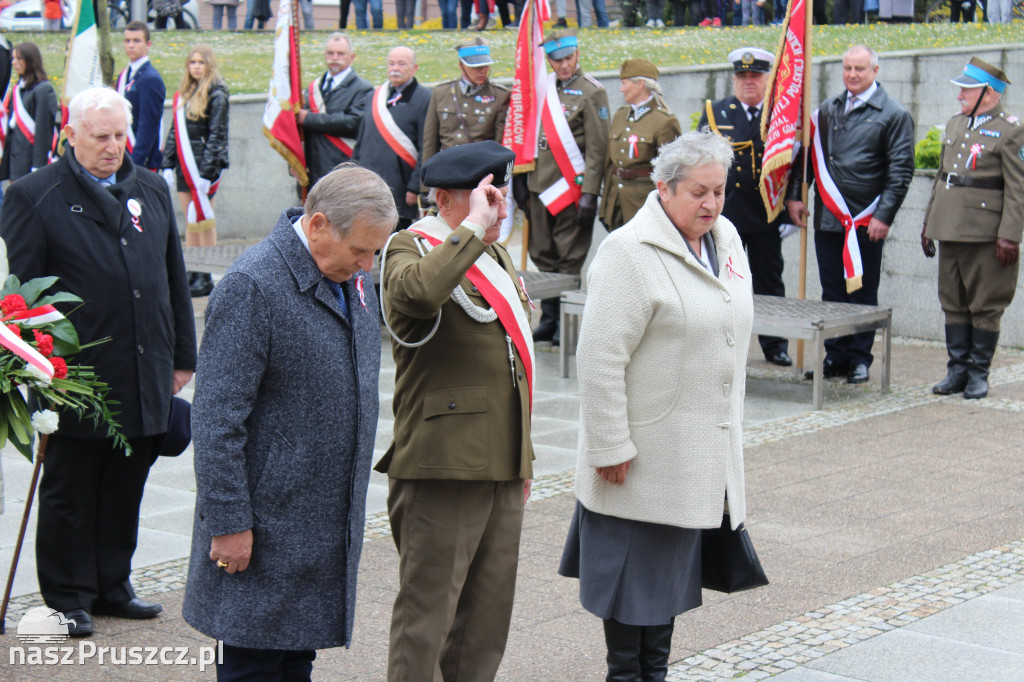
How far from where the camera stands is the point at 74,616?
474 cm

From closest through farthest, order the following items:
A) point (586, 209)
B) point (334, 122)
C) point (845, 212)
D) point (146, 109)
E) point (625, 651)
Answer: point (625, 651) < point (845, 212) < point (586, 209) < point (334, 122) < point (146, 109)

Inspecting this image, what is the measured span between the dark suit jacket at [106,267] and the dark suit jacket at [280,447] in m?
1.52

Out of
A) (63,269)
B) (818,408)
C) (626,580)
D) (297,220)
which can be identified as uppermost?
(297,220)

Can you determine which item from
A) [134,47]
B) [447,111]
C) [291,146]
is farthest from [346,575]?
[134,47]

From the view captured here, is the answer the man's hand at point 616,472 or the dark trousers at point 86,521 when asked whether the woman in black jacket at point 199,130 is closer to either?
the dark trousers at point 86,521

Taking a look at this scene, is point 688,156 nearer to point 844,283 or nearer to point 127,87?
point 844,283

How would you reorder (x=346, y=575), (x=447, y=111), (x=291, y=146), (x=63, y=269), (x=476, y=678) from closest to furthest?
(x=346, y=575), (x=476, y=678), (x=63, y=269), (x=447, y=111), (x=291, y=146)

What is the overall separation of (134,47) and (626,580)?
9.28 m

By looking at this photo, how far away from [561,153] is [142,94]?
3895mm

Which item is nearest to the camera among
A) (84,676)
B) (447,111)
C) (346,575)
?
(346,575)

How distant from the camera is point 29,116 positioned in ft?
44.1

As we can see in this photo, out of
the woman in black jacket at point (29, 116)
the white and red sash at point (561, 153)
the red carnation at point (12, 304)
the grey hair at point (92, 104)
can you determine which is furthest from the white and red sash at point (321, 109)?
the red carnation at point (12, 304)

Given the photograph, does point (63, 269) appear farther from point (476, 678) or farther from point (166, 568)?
point (476, 678)

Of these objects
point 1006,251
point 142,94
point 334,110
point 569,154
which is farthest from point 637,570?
point 142,94
